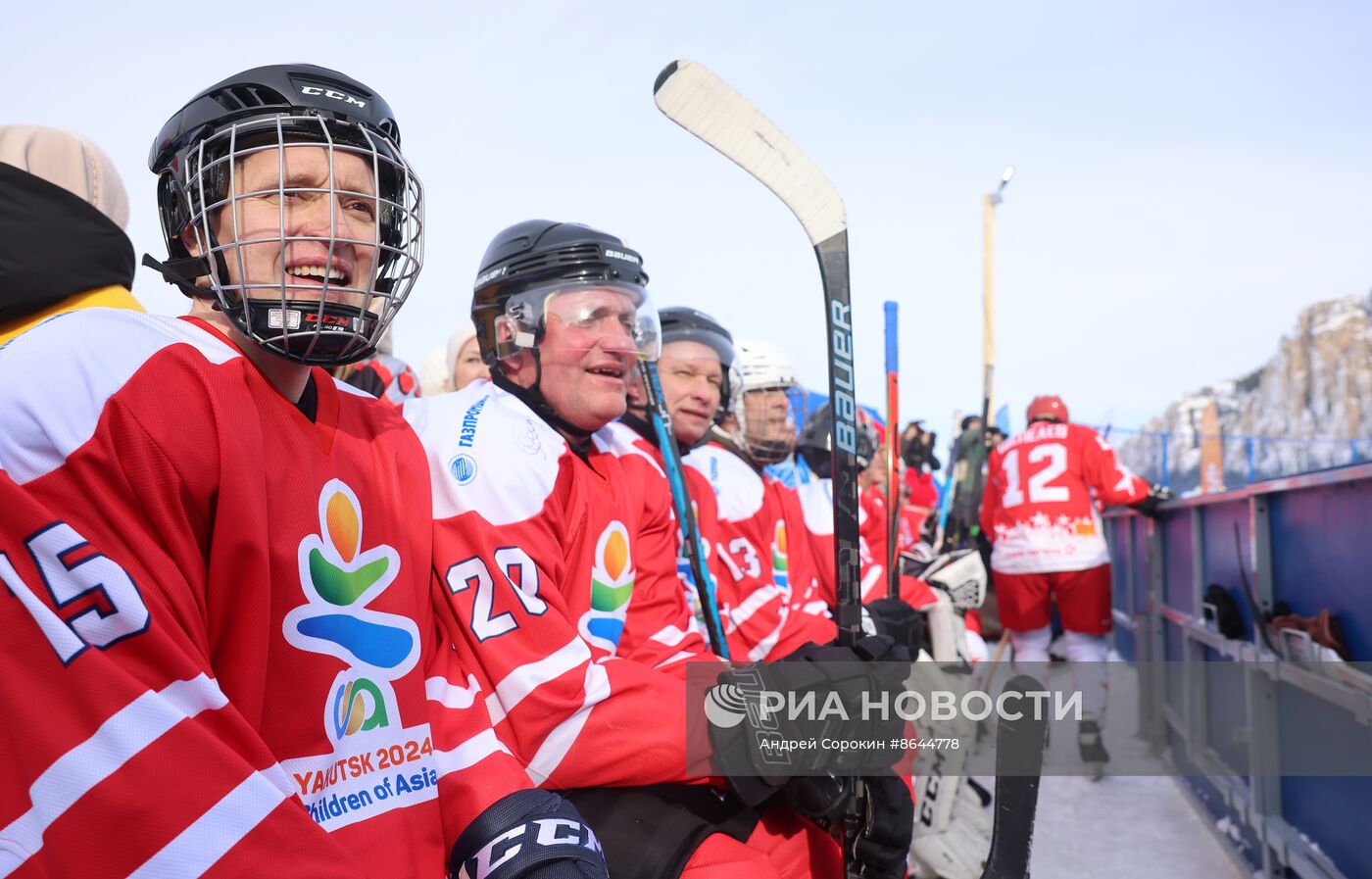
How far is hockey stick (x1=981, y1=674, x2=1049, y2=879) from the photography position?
2.00 m

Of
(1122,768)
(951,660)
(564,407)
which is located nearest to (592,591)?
(564,407)

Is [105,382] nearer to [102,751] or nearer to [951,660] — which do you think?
[102,751]

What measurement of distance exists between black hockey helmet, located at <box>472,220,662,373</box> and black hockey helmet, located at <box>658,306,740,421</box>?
42.0 inches

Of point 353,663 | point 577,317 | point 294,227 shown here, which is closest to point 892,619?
point 577,317

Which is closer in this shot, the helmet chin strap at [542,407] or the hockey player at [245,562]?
the hockey player at [245,562]

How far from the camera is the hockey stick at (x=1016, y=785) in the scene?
200 centimetres

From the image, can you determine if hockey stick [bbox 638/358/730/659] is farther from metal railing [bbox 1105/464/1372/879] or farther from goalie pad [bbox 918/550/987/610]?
goalie pad [bbox 918/550/987/610]

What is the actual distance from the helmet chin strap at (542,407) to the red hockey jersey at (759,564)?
101 centimetres

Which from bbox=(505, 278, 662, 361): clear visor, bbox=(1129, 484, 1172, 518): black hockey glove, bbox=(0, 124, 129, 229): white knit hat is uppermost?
bbox=(0, 124, 129, 229): white knit hat

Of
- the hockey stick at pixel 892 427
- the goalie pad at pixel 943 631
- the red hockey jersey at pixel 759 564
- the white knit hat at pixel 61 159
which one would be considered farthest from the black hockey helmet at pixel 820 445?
the white knit hat at pixel 61 159

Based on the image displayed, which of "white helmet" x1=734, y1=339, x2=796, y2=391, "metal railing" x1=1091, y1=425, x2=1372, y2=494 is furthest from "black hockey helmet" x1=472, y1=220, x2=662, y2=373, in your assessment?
"metal railing" x1=1091, y1=425, x2=1372, y2=494

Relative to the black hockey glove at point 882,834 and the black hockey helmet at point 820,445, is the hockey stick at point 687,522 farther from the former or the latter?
the black hockey helmet at point 820,445

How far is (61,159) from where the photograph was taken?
1904 mm

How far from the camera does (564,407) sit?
2.22m
